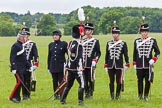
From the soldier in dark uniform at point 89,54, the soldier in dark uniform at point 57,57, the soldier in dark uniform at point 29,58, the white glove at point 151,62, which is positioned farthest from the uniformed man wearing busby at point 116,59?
the soldier in dark uniform at point 29,58

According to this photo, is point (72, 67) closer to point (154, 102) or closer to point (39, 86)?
point (154, 102)

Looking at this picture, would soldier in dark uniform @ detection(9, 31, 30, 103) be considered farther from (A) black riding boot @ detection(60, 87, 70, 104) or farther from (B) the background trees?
(B) the background trees

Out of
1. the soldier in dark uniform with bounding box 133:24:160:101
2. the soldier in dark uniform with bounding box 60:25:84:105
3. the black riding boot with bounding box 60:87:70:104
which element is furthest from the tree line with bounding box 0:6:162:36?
the soldier in dark uniform with bounding box 60:25:84:105

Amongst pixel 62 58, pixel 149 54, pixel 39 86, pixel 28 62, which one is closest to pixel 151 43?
pixel 149 54

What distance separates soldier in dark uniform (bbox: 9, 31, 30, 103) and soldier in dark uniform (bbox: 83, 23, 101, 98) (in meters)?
1.95

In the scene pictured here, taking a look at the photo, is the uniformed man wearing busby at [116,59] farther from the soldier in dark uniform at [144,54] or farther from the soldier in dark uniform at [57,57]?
the soldier in dark uniform at [57,57]

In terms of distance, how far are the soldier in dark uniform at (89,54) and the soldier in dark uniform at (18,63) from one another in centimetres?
195

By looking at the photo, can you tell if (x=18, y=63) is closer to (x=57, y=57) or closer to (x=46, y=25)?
(x=57, y=57)

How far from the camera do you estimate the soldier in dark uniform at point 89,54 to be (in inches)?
590

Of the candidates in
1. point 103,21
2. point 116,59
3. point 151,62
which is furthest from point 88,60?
point 103,21

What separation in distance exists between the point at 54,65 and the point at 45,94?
2.47 meters

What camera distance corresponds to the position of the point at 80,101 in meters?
13.5

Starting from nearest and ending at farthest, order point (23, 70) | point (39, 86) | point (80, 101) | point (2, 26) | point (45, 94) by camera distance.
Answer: point (80, 101) → point (23, 70) → point (45, 94) → point (39, 86) → point (2, 26)

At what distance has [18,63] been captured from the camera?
46.8ft
